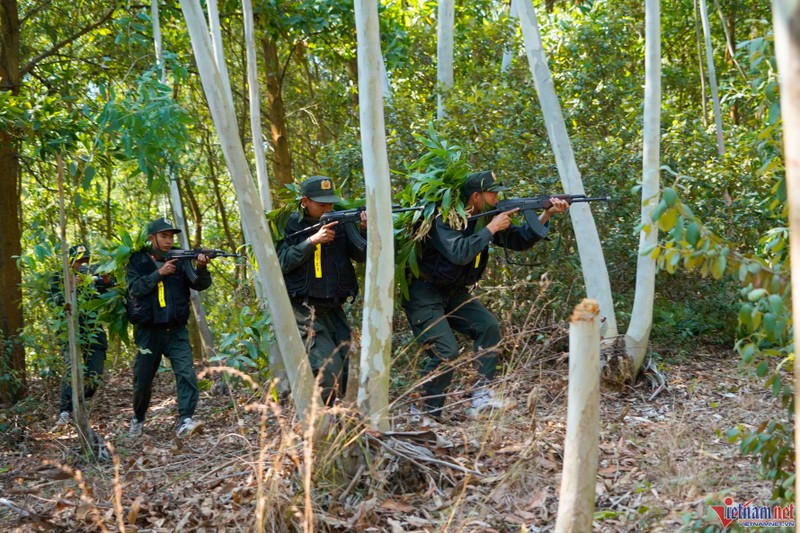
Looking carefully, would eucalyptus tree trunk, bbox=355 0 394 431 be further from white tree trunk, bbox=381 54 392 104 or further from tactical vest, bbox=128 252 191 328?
white tree trunk, bbox=381 54 392 104

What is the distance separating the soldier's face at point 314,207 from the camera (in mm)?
6523

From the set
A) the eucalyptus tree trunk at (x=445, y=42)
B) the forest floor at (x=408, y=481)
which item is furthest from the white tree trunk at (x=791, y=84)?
the eucalyptus tree trunk at (x=445, y=42)

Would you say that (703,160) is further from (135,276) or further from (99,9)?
(99,9)

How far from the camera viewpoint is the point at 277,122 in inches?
520

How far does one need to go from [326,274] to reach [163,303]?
1.94 m

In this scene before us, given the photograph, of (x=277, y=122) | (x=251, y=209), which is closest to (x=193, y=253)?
(x=251, y=209)

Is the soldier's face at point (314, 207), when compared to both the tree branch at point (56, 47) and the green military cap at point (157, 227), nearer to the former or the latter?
the green military cap at point (157, 227)

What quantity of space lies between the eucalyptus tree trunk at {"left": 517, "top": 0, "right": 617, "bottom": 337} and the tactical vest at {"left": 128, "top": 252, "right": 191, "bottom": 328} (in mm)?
3518

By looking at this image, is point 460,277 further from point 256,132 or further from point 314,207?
point 256,132

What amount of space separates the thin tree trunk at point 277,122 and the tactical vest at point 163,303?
5364 mm

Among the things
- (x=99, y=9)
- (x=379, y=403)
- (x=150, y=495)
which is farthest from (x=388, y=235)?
(x=99, y=9)

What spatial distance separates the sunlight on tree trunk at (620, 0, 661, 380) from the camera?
6.94 m

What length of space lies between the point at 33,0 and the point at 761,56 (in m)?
11.0

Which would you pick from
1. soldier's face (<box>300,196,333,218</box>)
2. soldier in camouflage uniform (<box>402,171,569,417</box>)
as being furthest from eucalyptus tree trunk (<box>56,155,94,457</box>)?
soldier in camouflage uniform (<box>402,171,569,417</box>)
